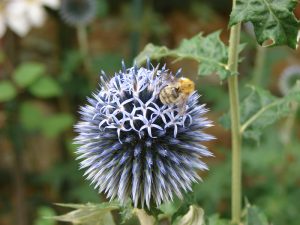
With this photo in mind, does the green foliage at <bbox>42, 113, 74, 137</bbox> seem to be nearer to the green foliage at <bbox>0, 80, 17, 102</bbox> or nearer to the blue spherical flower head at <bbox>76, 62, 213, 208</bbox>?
the green foliage at <bbox>0, 80, 17, 102</bbox>

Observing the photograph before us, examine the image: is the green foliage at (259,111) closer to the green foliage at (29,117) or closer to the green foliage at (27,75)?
the green foliage at (27,75)

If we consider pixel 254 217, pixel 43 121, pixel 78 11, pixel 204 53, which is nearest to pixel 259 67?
pixel 78 11

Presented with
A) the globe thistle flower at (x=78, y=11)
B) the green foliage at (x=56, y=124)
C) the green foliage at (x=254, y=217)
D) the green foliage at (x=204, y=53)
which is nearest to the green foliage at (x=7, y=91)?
the green foliage at (x=56, y=124)

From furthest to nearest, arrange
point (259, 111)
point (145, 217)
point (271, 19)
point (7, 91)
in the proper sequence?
point (7, 91) < point (259, 111) < point (145, 217) < point (271, 19)

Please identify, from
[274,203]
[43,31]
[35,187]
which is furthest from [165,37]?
[274,203]

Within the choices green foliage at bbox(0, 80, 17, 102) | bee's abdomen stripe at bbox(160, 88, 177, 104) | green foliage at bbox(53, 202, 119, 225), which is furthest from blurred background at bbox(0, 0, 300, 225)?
bee's abdomen stripe at bbox(160, 88, 177, 104)

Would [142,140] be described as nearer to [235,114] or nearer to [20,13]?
[235,114]

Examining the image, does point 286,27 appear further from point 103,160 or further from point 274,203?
point 274,203
